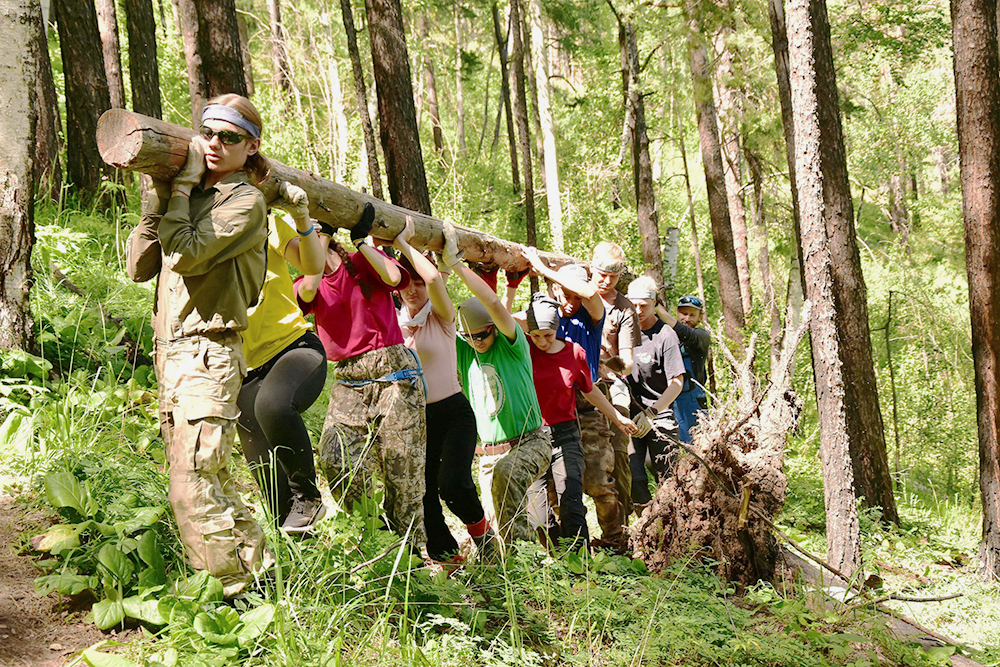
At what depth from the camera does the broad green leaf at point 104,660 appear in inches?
113

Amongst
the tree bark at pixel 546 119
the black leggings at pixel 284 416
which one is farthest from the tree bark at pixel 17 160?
the tree bark at pixel 546 119

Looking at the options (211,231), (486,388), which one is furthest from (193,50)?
(211,231)

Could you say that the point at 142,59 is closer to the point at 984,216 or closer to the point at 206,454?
the point at 206,454

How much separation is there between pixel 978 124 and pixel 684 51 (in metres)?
5.53

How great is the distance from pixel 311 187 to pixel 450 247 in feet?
3.73

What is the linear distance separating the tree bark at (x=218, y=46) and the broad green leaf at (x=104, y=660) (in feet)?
15.8

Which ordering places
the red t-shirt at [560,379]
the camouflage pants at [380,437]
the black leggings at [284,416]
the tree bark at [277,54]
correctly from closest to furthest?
the black leggings at [284,416], the camouflage pants at [380,437], the red t-shirt at [560,379], the tree bark at [277,54]

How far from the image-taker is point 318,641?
3041 millimetres

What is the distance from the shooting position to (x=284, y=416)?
12.8ft

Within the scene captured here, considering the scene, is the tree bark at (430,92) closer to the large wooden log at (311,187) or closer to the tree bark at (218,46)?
the tree bark at (218,46)

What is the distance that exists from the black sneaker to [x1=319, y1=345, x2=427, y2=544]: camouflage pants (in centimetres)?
15

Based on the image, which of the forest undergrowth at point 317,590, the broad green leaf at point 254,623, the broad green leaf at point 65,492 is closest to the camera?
the broad green leaf at point 254,623

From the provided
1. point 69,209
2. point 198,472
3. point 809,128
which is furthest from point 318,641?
point 69,209

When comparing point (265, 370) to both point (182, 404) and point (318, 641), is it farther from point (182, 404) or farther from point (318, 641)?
point (318, 641)
